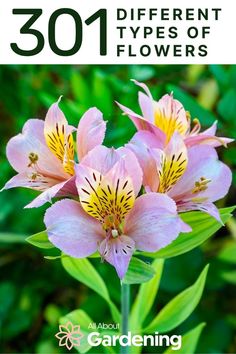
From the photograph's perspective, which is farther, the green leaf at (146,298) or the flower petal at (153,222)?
the green leaf at (146,298)

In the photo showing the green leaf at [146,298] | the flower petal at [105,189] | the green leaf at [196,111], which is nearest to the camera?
the flower petal at [105,189]

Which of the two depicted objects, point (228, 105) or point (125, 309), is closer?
point (125, 309)

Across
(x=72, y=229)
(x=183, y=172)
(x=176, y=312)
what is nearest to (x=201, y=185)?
(x=183, y=172)

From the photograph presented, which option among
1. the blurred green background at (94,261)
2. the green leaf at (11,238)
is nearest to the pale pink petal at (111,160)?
the blurred green background at (94,261)

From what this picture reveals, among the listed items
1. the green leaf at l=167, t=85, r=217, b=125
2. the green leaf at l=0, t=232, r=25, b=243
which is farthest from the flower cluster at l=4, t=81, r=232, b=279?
the green leaf at l=0, t=232, r=25, b=243

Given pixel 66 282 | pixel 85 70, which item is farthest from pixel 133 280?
pixel 85 70

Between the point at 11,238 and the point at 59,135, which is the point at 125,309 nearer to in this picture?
the point at 59,135

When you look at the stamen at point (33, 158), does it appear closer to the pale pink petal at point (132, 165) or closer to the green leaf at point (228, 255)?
the pale pink petal at point (132, 165)
